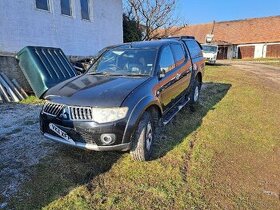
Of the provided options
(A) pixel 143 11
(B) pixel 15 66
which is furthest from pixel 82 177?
(A) pixel 143 11

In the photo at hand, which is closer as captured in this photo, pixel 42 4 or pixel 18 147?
pixel 18 147

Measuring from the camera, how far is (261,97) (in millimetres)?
9531

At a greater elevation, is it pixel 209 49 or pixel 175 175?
pixel 209 49

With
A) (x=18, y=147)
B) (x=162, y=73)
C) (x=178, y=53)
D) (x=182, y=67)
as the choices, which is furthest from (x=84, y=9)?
(x=18, y=147)

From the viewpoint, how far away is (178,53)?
6242 mm

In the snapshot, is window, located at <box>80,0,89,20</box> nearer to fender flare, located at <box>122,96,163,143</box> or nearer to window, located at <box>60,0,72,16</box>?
window, located at <box>60,0,72,16</box>

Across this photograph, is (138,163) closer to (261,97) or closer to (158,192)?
(158,192)

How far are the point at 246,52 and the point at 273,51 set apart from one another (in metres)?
3.98

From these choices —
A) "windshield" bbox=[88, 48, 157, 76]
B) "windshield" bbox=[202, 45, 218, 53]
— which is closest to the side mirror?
"windshield" bbox=[88, 48, 157, 76]

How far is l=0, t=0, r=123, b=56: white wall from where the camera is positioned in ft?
29.5

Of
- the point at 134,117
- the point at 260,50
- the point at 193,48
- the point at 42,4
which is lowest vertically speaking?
the point at 260,50

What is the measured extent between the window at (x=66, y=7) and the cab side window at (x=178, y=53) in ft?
21.9

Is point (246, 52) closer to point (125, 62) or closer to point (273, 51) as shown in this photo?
point (273, 51)

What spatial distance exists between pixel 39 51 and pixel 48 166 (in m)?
5.29
